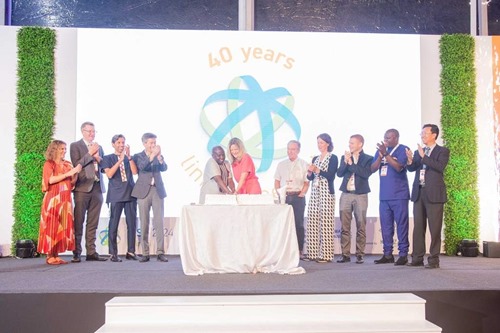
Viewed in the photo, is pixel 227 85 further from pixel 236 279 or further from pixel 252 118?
pixel 236 279

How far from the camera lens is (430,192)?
5543 mm

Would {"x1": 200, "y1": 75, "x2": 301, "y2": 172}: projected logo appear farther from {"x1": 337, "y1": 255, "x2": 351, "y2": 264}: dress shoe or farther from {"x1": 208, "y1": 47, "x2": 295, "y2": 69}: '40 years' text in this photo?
{"x1": 337, "y1": 255, "x2": 351, "y2": 264}: dress shoe

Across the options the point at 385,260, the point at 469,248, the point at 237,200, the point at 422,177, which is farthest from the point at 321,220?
the point at 469,248

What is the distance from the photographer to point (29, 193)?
23.5ft

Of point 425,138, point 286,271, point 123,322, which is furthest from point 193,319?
point 425,138

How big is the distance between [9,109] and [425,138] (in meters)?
5.37

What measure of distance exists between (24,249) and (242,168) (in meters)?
3.14

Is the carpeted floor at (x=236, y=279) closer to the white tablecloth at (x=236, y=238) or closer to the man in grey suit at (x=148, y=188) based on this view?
the white tablecloth at (x=236, y=238)

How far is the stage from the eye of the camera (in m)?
3.81

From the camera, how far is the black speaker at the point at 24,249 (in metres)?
6.95

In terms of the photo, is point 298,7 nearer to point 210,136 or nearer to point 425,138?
point 210,136

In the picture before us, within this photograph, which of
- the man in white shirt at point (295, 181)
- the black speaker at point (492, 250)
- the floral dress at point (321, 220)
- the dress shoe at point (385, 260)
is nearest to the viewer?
the dress shoe at point (385, 260)

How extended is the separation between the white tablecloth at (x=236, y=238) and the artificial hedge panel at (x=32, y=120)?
3103 mm

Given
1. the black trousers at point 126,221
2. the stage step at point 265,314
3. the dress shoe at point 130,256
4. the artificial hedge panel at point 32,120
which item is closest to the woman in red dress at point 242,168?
the black trousers at point 126,221
